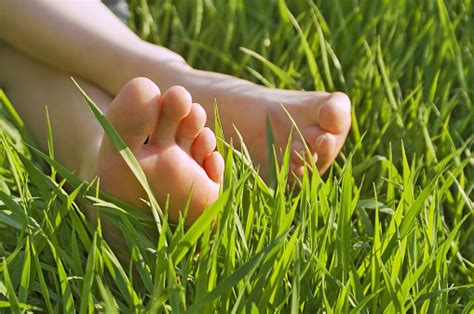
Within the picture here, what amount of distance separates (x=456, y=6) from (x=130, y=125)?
A: 0.79 metres

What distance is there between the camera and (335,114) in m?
1.11

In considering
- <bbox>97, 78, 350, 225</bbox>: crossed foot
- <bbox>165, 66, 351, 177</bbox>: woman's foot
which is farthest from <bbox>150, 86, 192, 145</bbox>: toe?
<bbox>165, 66, 351, 177</bbox>: woman's foot

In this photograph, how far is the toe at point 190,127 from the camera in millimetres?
1007

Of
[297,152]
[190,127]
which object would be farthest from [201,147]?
[297,152]

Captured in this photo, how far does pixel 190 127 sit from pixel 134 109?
0.23 ft

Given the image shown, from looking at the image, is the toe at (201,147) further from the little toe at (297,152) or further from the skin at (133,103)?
the little toe at (297,152)

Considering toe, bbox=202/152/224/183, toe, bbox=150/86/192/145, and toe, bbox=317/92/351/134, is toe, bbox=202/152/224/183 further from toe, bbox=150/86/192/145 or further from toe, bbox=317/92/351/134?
toe, bbox=317/92/351/134

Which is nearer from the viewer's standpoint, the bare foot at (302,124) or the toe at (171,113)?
the toe at (171,113)

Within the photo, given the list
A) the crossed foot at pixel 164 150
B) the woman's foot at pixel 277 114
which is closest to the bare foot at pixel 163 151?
the crossed foot at pixel 164 150

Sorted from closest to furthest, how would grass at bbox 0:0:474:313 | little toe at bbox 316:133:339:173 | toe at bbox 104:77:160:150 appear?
grass at bbox 0:0:474:313 → toe at bbox 104:77:160:150 → little toe at bbox 316:133:339:173

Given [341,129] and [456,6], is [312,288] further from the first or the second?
[456,6]

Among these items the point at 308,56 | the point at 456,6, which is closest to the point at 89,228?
the point at 308,56

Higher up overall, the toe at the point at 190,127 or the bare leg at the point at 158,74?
the toe at the point at 190,127

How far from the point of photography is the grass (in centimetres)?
86
